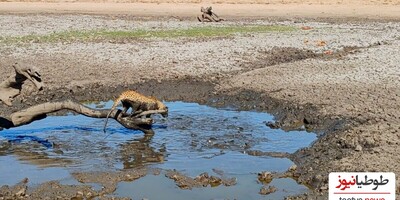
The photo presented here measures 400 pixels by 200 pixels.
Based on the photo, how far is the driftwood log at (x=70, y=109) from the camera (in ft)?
38.1

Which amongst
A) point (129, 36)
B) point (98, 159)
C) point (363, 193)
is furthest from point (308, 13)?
point (363, 193)

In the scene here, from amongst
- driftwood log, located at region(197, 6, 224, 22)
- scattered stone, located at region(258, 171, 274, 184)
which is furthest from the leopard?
driftwood log, located at region(197, 6, 224, 22)

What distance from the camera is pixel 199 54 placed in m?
19.6

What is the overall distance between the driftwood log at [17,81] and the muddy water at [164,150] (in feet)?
2.83

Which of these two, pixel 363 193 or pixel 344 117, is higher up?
pixel 363 193

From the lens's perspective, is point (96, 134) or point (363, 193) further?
point (96, 134)

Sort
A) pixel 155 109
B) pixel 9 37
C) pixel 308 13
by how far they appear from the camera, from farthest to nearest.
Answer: pixel 308 13
pixel 9 37
pixel 155 109

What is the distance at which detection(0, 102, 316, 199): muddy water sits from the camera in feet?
31.5

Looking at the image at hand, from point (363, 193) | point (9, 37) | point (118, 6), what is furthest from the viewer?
point (118, 6)

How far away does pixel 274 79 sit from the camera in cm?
1628

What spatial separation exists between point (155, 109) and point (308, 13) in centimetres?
2368

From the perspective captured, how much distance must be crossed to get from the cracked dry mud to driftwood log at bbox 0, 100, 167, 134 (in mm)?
356

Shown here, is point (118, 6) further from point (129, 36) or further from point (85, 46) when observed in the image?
point (85, 46)

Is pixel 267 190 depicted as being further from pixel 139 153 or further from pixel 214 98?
pixel 214 98
